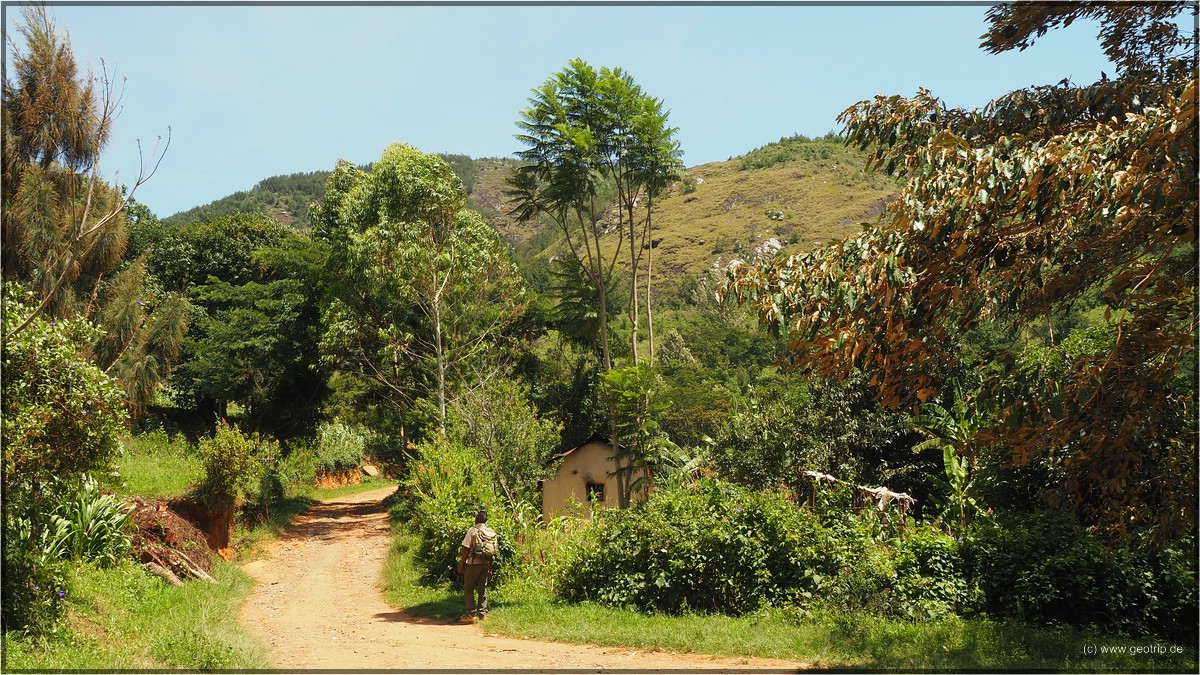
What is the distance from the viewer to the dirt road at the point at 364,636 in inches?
372

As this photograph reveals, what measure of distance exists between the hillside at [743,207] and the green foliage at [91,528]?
72281mm

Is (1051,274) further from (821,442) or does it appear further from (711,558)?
(821,442)

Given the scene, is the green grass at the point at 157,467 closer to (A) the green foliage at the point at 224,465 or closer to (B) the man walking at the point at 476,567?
(A) the green foliage at the point at 224,465

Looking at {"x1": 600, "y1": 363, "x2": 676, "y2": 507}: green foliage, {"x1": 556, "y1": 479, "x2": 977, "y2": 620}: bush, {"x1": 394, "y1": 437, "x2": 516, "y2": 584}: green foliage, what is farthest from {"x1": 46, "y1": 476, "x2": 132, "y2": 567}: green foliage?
{"x1": 600, "y1": 363, "x2": 676, "y2": 507}: green foliage

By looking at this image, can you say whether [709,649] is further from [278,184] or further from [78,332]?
[278,184]

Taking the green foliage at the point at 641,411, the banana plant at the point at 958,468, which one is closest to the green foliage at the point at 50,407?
the banana plant at the point at 958,468

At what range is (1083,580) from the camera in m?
10.7

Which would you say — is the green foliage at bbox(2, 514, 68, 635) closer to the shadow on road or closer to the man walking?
the man walking

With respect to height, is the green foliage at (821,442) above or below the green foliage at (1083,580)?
above

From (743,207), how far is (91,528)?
370 feet

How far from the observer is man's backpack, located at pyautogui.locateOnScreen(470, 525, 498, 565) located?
12.4m

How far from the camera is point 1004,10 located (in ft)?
32.6

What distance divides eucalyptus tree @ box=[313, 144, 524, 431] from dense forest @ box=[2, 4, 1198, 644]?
0.12 metres

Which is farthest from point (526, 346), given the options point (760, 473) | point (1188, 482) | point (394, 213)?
point (1188, 482)
